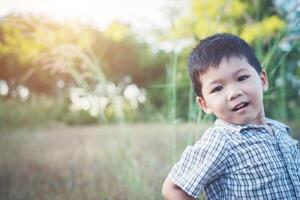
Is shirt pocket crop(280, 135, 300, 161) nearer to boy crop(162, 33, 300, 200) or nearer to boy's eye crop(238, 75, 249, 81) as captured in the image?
boy crop(162, 33, 300, 200)

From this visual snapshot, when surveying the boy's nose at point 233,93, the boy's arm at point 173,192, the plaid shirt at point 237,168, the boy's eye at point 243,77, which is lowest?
the boy's arm at point 173,192

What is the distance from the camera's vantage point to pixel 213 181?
0.82 metres

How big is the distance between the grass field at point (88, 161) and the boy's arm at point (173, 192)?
480mm

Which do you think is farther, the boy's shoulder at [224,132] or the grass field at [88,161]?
the grass field at [88,161]

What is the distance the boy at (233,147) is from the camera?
79 centimetres

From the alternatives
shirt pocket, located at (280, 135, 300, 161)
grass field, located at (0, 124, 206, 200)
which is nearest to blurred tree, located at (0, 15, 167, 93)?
grass field, located at (0, 124, 206, 200)

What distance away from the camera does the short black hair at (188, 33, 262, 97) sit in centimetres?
83

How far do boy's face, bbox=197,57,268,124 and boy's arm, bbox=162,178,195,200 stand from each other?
0.15 meters

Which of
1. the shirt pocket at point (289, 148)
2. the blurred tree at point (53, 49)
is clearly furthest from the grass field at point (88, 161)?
the shirt pocket at point (289, 148)

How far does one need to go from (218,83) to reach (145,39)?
1374mm

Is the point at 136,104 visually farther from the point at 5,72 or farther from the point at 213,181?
the point at 213,181

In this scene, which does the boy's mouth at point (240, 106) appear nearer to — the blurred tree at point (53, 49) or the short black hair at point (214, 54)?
the short black hair at point (214, 54)

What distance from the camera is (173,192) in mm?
810

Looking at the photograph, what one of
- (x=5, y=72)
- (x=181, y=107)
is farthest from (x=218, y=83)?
(x=5, y=72)
